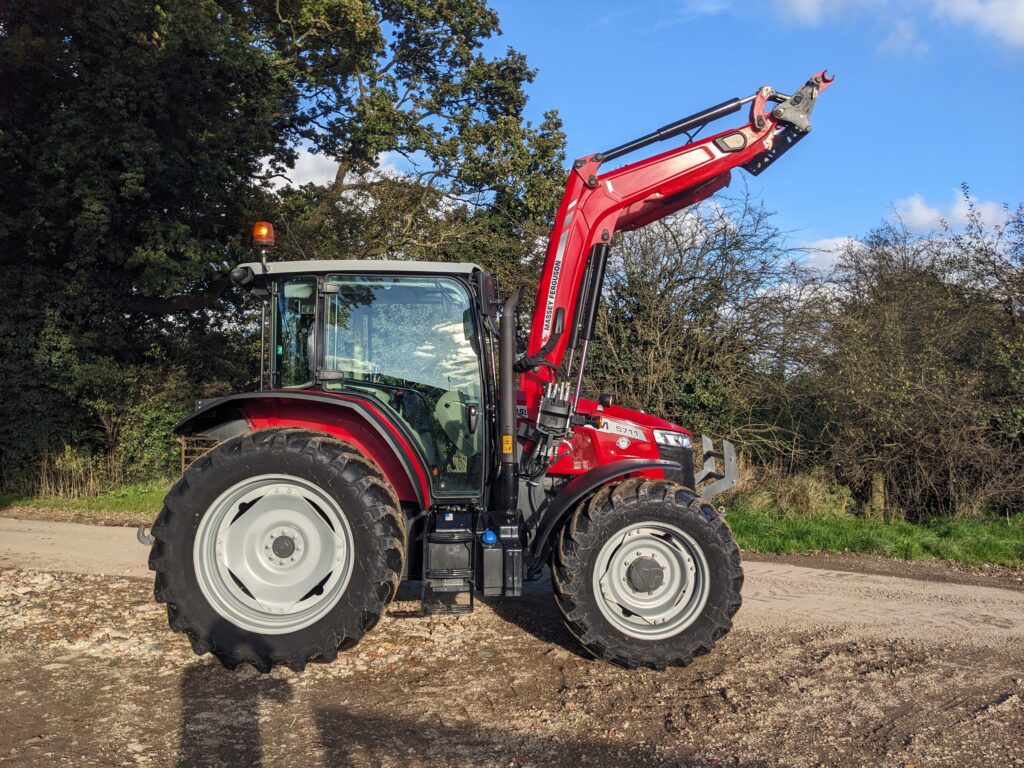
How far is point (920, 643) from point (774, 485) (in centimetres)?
573

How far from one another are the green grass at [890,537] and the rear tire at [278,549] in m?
5.34

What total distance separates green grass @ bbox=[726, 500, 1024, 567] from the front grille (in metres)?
3.48

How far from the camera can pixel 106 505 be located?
12438 millimetres

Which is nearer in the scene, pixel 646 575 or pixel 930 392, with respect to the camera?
pixel 646 575

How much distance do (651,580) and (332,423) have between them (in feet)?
7.06

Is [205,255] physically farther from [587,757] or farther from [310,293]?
[587,757]

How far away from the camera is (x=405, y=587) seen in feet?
21.4

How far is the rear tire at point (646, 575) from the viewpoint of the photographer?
187 inches

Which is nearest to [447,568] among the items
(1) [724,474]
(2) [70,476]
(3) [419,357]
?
(3) [419,357]

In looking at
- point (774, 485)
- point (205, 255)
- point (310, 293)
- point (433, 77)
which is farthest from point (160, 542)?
point (433, 77)

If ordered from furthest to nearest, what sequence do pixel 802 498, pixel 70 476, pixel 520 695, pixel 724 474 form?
pixel 70 476, pixel 802 498, pixel 724 474, pixel 520 695

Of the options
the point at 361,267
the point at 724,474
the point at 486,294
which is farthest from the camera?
the point at 724,474

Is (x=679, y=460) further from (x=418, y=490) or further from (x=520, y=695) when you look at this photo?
(x=520, y=695)

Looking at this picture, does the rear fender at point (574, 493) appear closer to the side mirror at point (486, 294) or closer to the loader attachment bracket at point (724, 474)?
the loader attachment bracket at point (724, 474)
